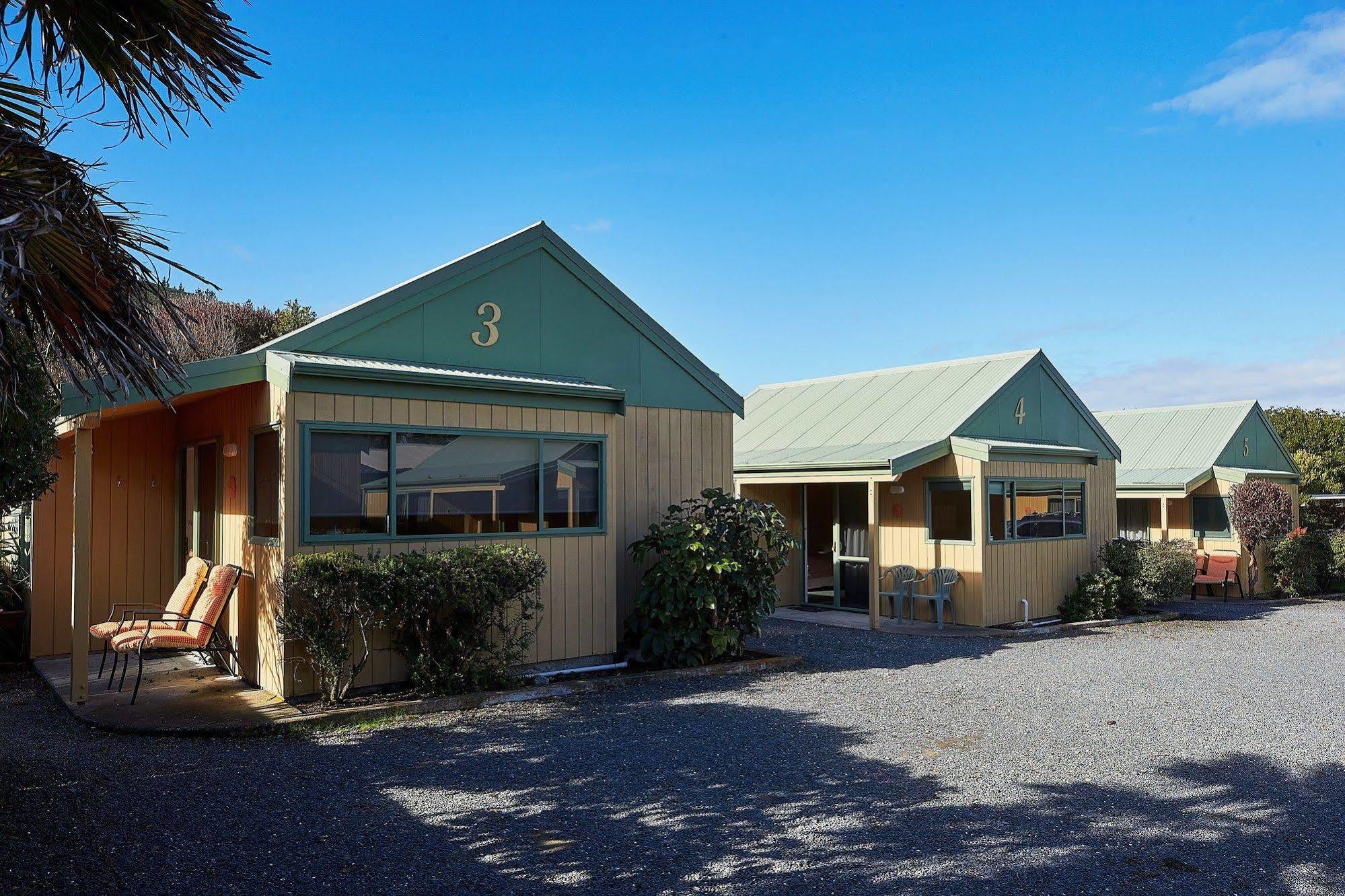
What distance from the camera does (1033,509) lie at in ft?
46.5

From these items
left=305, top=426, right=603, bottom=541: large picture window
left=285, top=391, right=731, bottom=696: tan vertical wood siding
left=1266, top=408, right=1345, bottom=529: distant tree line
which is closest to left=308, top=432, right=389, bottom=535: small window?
left=305, top=426, right=603, bottom=541: large picture window

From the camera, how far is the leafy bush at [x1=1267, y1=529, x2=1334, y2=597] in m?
18.9

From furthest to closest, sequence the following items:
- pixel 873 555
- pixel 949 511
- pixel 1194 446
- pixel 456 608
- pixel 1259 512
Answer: pixel 1194 446
pixel 1259 512
pixel 949 511
pixel 873 555
pixel 456 608

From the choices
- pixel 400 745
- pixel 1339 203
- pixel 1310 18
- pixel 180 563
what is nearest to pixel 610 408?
pixel 400 745

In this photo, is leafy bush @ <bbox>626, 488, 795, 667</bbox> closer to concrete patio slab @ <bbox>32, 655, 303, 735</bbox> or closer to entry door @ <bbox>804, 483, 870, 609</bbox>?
concrete patio slab @ <bbox>32, 655, 303, 735</bbox>

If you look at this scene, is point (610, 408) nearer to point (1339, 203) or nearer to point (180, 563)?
point (180, 563)

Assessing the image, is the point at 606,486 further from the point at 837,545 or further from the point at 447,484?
the point at 837,545

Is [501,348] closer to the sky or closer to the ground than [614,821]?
closer to the sky

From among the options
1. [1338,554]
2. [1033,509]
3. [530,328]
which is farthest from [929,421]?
[1338,554]

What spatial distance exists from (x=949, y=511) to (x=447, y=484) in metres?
8.25

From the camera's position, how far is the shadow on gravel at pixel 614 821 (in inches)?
163

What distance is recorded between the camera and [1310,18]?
941 centimetres

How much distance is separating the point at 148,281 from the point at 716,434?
7.33 metres

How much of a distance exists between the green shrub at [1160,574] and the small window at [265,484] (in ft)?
42.6
